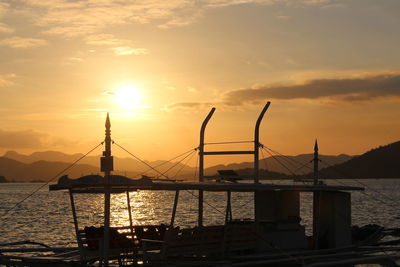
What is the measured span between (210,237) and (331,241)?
593cm

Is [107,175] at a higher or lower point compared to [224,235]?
higher

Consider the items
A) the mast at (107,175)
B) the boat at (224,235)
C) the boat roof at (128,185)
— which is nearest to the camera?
the mast at (107,175)

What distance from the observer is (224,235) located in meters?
20.9

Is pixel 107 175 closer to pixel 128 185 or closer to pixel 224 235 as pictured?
pixel 128 185

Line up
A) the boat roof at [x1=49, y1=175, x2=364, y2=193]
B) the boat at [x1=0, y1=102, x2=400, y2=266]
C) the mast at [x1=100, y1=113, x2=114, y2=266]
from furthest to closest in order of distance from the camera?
the boat at [x1=0, y1=102, x2=400, y2=266] → the boat roof at [x1=49, y1=175, x2=364, y2=193] → the mast at [x1=100, y1=113, x2=114, y2=266]

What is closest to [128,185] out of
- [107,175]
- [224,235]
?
[107,175]

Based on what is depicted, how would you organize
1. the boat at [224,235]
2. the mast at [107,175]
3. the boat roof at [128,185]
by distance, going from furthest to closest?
the boat at [224,235]
the boat roof at [128,185]
the mast at [107,175]

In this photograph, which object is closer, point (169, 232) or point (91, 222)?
point (169, 232)

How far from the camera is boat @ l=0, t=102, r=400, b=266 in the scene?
63.9 ft

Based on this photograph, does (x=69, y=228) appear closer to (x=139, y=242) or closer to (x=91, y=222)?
(x=91, y=222)

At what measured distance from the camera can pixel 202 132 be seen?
25531 mm

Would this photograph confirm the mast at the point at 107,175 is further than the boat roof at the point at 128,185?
No

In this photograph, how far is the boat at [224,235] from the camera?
19.5m

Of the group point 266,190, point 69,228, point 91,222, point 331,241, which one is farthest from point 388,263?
point 91,222
